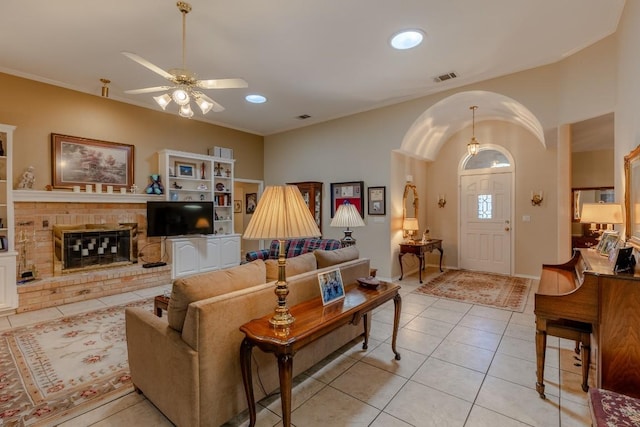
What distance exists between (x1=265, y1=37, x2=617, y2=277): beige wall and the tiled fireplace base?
3.32 m

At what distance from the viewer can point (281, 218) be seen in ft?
5.80

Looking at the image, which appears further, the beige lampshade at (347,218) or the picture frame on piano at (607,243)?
the beige lampshade at (347,218)

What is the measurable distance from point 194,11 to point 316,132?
3.72 metres

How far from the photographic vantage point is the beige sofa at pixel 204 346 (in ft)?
5.24

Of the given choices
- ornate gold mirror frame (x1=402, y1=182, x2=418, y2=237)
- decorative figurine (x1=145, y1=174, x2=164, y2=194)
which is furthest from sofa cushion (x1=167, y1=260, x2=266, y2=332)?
ornate gold mirror frame (x1=402, y1=182, x2=418, y2=237)

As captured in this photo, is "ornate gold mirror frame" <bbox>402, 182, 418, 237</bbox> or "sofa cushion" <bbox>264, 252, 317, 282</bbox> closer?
"sofa cushion" <bbox>264, 252, 317, 282</bbox>

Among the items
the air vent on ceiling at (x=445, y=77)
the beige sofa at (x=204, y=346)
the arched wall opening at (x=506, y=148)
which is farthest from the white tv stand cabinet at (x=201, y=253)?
the air vent on ceiling at (x=445, y=77)

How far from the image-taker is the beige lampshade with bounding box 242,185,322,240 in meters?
1.74

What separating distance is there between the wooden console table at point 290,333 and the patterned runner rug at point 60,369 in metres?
1.19

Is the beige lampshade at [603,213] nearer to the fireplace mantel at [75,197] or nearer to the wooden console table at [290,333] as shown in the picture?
the wooden console table at [290,333]

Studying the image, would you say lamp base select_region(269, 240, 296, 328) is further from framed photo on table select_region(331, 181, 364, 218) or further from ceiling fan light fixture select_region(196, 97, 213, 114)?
→ framed photo on table select_region(331, 181, 364, 218)

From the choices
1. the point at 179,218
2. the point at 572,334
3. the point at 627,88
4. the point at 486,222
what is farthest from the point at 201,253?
the point at 627,88

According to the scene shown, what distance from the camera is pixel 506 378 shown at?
2303 mm

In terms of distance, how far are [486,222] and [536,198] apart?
3.07 ft
